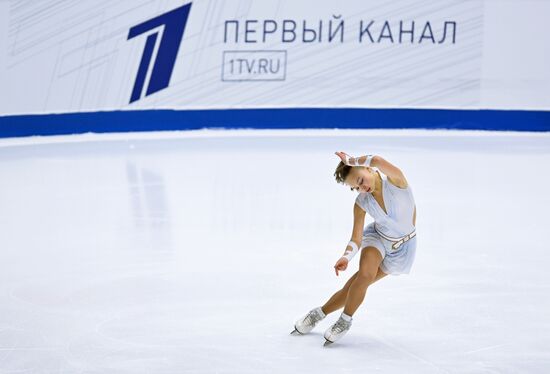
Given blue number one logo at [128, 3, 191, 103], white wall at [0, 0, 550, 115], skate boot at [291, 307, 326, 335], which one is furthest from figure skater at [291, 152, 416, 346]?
blue number one logo at [128, 3, 191, 103]

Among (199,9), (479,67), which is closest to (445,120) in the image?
(479,67)

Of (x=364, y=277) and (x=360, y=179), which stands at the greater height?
(x=360, y=179)

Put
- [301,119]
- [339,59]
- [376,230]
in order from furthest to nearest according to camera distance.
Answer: [301,119]
[339,59]
[376,230]

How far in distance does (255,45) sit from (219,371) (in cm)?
952

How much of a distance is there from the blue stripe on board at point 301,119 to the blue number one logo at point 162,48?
36 centimetres

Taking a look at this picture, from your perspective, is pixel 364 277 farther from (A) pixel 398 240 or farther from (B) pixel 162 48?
(B) pixel 162 48

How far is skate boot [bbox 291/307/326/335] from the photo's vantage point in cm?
457

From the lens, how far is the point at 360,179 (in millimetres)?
4254

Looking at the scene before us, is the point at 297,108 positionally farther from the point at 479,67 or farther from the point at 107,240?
the point at 107,240

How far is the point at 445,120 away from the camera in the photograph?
547 inches

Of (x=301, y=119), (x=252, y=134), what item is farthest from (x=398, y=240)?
(x=301, y=119)

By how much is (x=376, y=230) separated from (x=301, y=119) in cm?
925

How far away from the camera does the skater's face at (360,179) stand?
4.24 metres

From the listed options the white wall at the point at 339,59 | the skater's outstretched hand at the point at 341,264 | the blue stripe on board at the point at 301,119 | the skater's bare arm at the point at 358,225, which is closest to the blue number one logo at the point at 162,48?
the white wall at the point at 339,59
